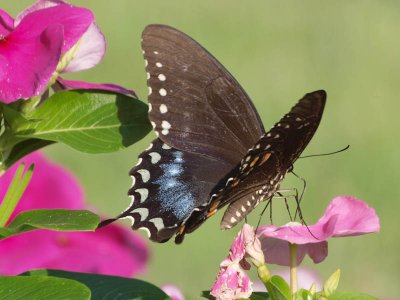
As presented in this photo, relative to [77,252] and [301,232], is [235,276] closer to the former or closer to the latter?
[301,232]

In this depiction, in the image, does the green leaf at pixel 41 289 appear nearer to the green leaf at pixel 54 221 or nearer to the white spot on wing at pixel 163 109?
the green leaf at pixel 54 221

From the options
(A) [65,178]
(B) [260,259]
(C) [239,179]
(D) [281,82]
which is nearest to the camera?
(B) [260,259]

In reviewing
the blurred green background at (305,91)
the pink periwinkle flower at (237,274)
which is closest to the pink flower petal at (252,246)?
the pink periwinkle flower at (237,274)

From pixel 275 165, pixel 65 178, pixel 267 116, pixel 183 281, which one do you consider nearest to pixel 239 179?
pixel 275 165

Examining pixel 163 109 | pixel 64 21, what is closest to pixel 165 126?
pixel 163 109

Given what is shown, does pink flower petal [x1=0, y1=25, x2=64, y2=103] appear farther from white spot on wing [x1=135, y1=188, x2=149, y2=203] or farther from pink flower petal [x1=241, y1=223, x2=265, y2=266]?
white spot on wing [x1=135, y1=188, x2=149, y2=203]

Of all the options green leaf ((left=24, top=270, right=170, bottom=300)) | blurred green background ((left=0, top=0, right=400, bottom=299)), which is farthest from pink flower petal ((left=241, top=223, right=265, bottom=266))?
blurred green background ((left=0, top=0, right=400, bottom=299))

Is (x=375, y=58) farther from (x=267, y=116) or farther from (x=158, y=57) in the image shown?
(x=158, y=57)
